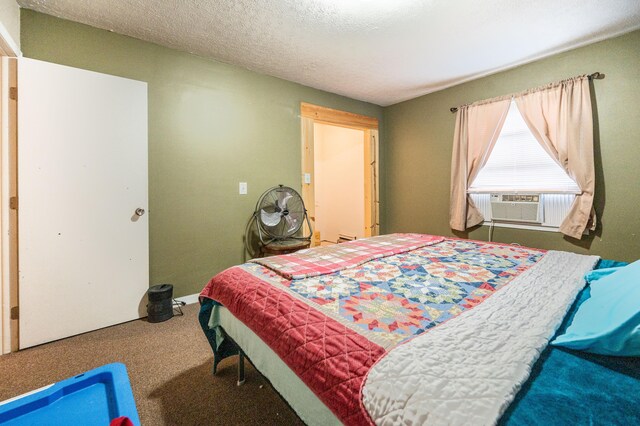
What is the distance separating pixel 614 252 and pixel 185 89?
4.03 meters

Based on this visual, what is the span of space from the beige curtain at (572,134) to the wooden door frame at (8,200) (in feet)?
13.8

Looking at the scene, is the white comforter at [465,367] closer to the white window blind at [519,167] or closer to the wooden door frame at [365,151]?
the white window blind at [519,167]

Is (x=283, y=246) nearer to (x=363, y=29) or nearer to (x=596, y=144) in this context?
(x=363, y=29)

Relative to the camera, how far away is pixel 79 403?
0.76 meters

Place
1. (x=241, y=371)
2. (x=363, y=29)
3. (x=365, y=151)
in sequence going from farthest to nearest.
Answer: (x=365, y=151)
(x=363, y=29)
(x=241, y=371)

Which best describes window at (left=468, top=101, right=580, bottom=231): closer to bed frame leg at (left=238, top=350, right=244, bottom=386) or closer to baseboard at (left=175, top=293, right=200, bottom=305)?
bed frame leg at (left=238, top=350, right=244, bottom=386)

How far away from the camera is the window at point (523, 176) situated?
2681 mm

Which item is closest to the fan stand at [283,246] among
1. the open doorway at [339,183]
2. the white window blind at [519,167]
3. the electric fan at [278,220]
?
the electric fan at [278,220]

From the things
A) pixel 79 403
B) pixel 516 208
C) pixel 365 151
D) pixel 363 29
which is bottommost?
pixel 79 403

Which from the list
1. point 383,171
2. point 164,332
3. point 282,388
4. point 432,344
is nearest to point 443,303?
point 432,344

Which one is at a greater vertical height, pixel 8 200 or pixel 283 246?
pixel 8 200

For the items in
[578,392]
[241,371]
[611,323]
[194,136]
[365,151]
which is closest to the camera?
[578,392]

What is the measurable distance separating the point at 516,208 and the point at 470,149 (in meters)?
0.81

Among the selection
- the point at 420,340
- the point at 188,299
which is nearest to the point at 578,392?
the point at 420,340
